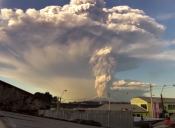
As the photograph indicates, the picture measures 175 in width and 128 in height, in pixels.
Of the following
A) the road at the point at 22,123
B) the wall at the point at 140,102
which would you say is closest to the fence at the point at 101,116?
the road at the point at 22,123

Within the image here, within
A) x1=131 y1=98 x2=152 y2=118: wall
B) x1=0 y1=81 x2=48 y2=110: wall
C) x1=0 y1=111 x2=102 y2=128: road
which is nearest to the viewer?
x1=0 y1=111 x2=102 y2=128: road

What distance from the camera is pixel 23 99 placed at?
698 inches

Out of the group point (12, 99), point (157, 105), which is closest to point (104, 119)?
point (12, 99)

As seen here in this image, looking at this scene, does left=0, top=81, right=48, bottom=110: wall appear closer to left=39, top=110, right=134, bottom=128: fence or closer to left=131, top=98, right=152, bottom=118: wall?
left=39, top=110, right=134, bottom=128: fence

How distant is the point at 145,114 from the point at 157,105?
706 cm

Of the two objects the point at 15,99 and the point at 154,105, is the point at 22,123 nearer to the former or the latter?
the point at 15,99

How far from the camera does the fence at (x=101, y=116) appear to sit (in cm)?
2588

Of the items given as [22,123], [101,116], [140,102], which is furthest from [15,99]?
[140,102]

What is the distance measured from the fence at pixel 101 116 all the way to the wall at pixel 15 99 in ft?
23.8

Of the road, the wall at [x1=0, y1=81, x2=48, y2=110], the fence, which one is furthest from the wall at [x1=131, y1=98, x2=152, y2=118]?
the road

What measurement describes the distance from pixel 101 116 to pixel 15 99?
13946mm

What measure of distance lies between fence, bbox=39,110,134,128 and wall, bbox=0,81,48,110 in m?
7.27

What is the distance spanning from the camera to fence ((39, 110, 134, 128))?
25875 millimetres

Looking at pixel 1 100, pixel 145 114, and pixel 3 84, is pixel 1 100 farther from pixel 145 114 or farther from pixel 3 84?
pixel 145 114
